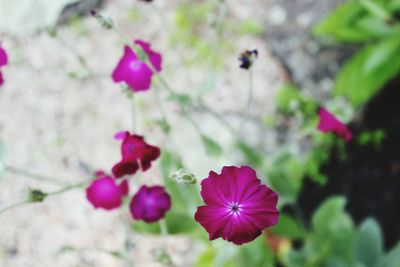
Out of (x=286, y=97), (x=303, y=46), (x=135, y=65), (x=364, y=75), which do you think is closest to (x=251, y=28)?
(x=303, y=46)

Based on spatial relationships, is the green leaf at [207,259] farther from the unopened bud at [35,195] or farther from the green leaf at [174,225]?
the unopened bud at [35,195]

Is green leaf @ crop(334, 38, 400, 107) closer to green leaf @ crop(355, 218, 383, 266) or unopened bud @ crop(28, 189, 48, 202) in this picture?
green leaf @ crop(355, 218, 383, 266)

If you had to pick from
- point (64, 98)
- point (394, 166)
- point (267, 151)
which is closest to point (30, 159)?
point (64, 98)

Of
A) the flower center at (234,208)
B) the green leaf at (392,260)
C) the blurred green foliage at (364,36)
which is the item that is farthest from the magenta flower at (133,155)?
the blurred green foliage at (364,36)

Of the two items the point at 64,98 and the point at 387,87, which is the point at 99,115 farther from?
the point at 387,87

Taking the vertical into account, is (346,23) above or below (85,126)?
above

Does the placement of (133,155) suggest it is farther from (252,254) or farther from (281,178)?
(281,178)
